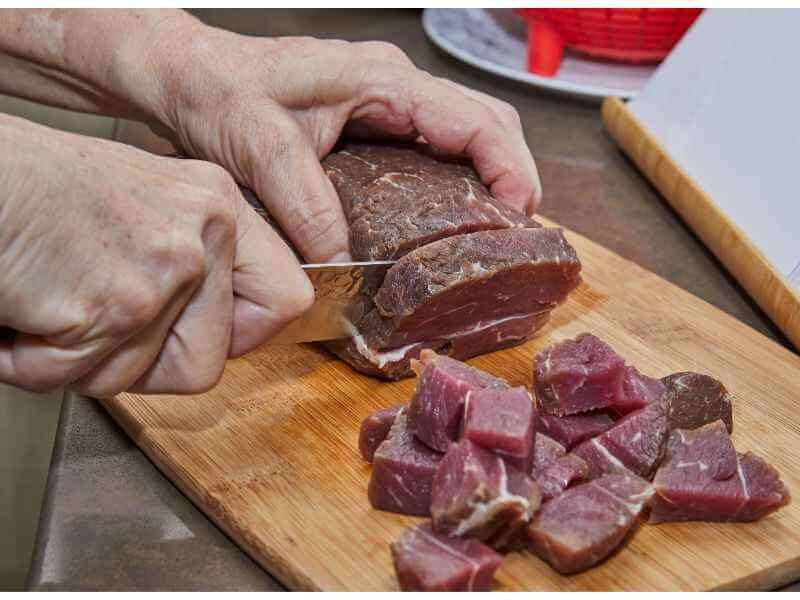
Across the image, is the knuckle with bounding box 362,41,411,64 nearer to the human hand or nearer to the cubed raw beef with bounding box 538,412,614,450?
the human hand

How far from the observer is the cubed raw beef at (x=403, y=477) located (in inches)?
97.2

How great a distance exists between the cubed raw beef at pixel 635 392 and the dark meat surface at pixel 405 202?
61 cm

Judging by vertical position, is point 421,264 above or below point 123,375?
above

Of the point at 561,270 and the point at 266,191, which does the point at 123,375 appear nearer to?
the point at 266,191

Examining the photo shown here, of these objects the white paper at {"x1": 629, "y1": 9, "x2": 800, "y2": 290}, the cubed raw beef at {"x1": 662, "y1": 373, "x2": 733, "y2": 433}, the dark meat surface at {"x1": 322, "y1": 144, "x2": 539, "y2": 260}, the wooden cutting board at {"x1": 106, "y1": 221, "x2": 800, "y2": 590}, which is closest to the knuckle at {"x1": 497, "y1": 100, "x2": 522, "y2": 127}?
the dark meat surface at {"x1": 322, "y1": 144, "x2": 539, "y2": 260}

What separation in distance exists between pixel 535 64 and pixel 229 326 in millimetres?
2963

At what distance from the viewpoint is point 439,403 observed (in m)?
2.51

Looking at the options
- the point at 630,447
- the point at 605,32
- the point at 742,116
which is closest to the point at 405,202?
the point at 630,447

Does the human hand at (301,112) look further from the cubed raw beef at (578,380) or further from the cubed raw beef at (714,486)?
the cubed raw beef at (714,486)

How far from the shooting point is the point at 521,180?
Result: 130 inches

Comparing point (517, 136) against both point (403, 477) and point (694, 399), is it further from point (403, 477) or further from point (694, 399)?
point (403, 477)

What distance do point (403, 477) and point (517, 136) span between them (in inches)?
53.3

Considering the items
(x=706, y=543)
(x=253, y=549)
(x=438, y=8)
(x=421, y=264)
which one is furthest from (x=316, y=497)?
(x=438, y=8)

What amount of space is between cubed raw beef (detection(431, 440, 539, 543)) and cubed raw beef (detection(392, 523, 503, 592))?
40 millimetres
